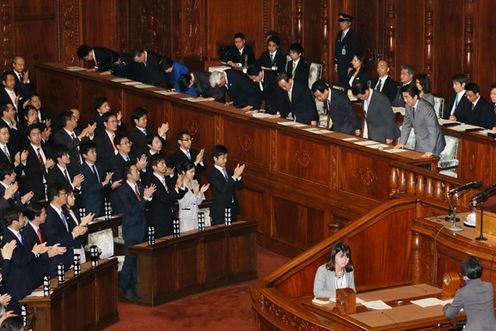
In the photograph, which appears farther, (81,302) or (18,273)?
(81,302)

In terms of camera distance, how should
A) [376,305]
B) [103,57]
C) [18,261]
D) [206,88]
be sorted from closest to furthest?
1. [376,305]
2. [18,261]
3. [206,88]
4. [103,57]

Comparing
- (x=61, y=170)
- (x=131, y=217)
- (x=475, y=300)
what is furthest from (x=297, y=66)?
(x=475, y=300)

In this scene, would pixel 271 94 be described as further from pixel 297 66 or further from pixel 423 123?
pixel 423 123

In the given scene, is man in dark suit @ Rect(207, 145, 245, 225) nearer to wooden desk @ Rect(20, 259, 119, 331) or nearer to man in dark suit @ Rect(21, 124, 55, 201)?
wooden desk @ Rect(20, 259, 119, 331)

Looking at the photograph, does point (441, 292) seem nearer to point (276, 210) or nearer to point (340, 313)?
point (340, 313)

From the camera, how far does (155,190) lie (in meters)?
13.7

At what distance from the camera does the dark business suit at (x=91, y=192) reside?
14.3 m

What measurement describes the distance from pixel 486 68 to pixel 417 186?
16.8 feet

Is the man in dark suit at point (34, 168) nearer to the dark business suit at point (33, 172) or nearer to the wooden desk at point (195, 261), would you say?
the dark business suit at point (33, 172)

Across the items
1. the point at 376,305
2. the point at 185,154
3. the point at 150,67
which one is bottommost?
the point at 376,305

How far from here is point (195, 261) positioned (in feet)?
44.7

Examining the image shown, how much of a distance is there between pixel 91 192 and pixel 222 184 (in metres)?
1.50

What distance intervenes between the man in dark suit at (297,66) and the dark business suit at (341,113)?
338 centimetres

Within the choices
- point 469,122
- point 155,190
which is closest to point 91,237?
point 155,190
